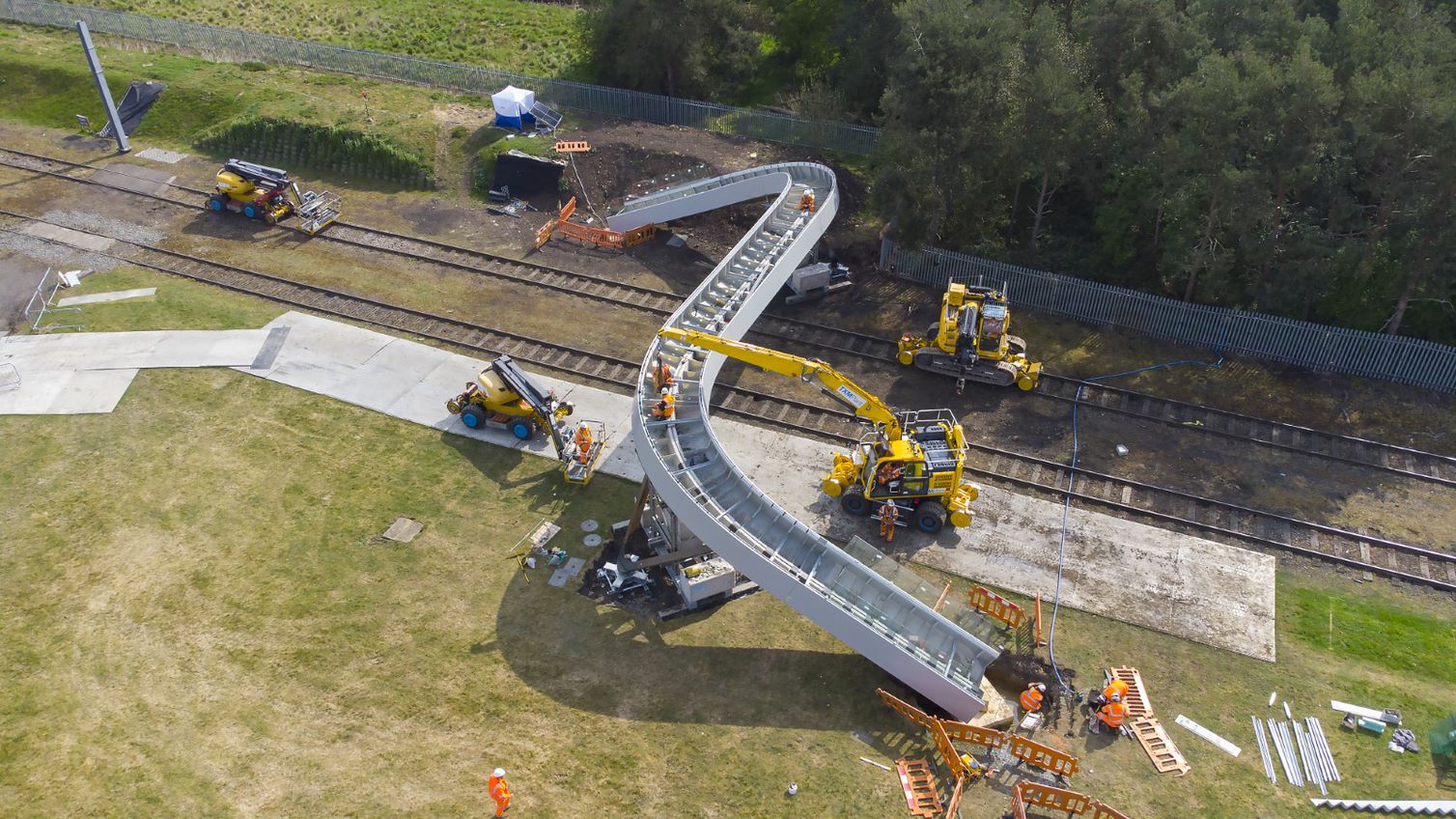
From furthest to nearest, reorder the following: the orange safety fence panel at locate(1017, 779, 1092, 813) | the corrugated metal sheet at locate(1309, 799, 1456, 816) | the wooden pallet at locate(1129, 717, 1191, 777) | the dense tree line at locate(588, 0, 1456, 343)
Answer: the dense tree line at locate(588, 0, 1456, 343), the wooden pallet at locate(1129, 717, 1191, 777), the corrugated metal sheet at locate(1309, 799, 1456, 816), the orange safety fence panel at locate(1017, 779, 1092, 813)

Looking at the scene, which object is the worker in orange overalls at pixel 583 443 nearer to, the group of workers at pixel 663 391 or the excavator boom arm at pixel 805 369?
the group of workers at pixel 663 391

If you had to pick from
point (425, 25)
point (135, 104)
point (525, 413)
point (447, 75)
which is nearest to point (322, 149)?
point (447, 75)

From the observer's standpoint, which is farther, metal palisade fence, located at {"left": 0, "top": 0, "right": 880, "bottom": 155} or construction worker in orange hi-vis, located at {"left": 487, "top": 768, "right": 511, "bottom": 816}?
metal palisade fence, located at {"left": 0, "top": 0, "right": 880, "bottom": 155}

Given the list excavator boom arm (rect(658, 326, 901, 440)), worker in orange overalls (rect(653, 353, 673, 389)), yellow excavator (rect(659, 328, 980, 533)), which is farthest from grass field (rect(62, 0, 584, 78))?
yellow excavator (rect(659, 328, 980, 533))

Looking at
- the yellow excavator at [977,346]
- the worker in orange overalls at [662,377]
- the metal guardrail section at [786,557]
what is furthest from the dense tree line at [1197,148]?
the worker in orange overalls at [662,377]

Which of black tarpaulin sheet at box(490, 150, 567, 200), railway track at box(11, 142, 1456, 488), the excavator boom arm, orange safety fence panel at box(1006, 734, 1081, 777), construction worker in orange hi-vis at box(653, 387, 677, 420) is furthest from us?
black tarpaulin sheet at box(490, 150, 567, 200)

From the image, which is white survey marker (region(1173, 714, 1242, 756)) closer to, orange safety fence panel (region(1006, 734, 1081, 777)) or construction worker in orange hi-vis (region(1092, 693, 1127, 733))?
construction worker in orange hi-vis (region(1092, 693, 1127, 733))

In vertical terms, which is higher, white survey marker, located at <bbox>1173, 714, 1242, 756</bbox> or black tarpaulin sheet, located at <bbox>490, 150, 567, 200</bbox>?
black tarpaulin sheet, located at <bbox>490, 150, 567, 200</bbox>
